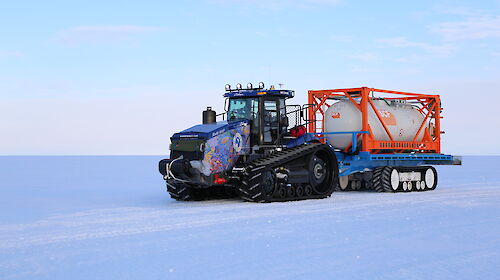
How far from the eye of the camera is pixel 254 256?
9.73 meters

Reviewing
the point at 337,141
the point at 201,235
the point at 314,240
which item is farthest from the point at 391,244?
the point at 337,141

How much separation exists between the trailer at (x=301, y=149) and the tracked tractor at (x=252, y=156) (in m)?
0.03

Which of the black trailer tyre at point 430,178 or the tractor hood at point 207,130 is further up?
the tractor hood at point 207,130

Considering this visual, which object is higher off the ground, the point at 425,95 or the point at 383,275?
the point at 425,95

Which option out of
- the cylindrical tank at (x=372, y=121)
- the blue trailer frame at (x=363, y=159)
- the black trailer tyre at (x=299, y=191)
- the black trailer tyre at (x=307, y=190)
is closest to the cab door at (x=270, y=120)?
the black trailer tyre at (x=299, y=191)

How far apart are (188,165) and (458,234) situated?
8.49 metres

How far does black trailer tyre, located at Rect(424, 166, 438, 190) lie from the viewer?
985 inches

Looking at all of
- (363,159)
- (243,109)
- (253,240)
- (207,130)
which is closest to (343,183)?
(363,159)

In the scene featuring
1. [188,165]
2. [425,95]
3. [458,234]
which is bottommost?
[458,234]

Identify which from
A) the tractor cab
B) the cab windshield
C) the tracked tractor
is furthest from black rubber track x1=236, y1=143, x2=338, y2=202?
the cab windshield

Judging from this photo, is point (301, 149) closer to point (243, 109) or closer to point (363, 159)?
point (243, 109)

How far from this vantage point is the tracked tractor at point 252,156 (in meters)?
18.0

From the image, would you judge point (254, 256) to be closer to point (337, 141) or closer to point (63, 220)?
point (63, 220)

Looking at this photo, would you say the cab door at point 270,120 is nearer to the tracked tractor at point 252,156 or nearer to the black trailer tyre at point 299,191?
the tracked tractor at point 252,156
